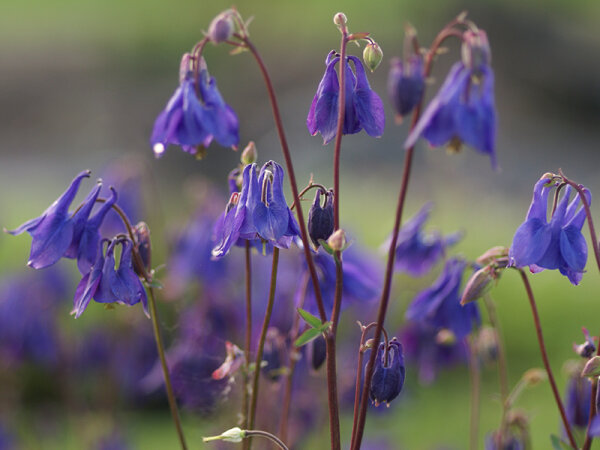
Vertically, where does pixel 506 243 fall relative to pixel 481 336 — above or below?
below

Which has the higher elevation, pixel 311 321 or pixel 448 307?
pixel 311 321

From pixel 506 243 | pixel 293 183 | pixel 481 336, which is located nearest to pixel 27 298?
pixel 481 336

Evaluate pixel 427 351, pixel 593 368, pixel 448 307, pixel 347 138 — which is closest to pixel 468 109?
pixel 593 368

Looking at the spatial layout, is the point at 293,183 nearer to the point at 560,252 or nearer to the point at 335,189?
the point at 335,189

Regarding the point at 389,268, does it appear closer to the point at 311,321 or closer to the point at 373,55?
the point at 311,321

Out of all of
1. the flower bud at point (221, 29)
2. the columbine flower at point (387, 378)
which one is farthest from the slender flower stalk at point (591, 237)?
the flower bud at point (221, 29)

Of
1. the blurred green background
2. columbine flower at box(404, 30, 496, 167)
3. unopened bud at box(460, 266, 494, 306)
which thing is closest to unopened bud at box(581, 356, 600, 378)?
unopened bud at box(460, 266, 494, 306)

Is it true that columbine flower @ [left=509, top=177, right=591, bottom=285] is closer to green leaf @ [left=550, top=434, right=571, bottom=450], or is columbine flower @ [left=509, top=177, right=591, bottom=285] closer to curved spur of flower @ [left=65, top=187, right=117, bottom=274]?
green leaf @ [left=550, top=434, right=571, bottom=450]
